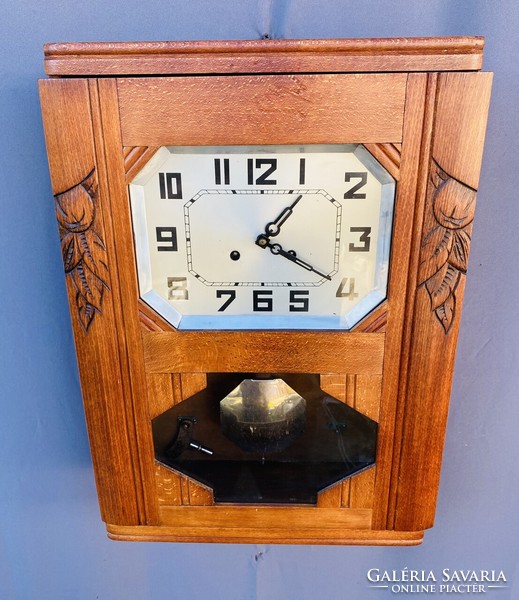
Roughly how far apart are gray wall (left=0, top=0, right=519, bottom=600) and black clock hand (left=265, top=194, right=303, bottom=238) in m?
0.25

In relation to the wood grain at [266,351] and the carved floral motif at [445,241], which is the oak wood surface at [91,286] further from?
the carved floral motif at [445,241]

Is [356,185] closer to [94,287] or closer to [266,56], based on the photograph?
[266,56]

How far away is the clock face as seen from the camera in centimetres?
52

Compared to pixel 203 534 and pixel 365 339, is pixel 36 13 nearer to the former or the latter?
pixel 365 339

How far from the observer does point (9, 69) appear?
621 millimetres

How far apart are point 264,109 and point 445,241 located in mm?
242

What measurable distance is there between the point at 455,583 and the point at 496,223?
0.69m

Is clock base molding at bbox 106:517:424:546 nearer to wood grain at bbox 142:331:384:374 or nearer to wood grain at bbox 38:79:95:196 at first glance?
wood grain at bbox 142:331:384:374

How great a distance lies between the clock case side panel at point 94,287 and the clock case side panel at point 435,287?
34 centimetres

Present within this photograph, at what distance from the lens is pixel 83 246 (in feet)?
1.72

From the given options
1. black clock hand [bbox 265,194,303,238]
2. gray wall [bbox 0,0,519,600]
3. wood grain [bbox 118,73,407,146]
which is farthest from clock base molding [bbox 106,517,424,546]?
wood grain [bbox 118,73,407,146]

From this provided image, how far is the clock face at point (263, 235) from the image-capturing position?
1.70ft

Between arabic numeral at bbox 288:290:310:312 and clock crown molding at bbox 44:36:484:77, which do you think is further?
arabic numeral at bbox 288:290:310:312

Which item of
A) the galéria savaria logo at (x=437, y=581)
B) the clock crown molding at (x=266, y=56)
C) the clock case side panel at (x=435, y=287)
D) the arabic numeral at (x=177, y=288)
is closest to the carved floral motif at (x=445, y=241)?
the clock case side panel at (x=435, y=287)
